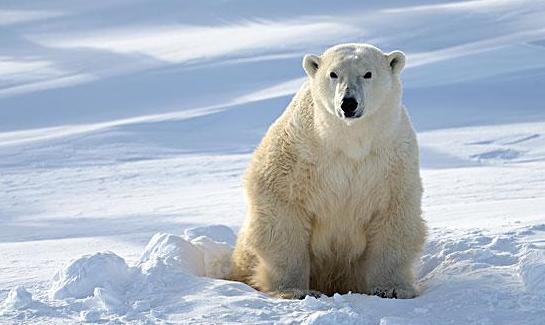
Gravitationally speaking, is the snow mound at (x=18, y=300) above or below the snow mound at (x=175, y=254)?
below

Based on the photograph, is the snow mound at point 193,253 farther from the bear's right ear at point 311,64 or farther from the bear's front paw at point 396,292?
the bear's right ear at point 311,64

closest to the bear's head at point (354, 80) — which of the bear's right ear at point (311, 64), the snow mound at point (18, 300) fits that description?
the bear's right ear at point (311, 64)

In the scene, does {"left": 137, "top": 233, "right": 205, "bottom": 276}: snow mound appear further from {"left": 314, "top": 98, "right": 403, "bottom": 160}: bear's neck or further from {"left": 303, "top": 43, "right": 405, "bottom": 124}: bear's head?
{"left": 303, "top": 43, "right": 405, "bottom": 124}: bear's head

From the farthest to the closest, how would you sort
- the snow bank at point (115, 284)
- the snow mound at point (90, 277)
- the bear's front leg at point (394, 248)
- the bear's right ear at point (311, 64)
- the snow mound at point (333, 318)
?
1. the bear's right ear at point (311, 64)
2. the bear's front leg at point (394, 248)
3. the snow mound at point (90, 277)
4. the snow bank at point (115, 284)
5. the snow mound at point (333, 318)

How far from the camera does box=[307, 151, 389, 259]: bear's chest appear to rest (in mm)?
5176

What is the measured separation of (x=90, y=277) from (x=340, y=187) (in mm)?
1373

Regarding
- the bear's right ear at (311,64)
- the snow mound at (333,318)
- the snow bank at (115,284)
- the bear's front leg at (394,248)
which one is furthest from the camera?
the bear's right ear at (311,64)

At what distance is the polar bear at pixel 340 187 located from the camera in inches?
203

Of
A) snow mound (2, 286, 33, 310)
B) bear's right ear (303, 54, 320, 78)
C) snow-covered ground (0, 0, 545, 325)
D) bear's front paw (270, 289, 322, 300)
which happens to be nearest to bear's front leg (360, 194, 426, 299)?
snow-covered ground (0, 0, 545, 325)

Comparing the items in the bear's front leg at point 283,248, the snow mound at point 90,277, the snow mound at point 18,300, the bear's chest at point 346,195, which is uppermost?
the bear's chest at point 346,195

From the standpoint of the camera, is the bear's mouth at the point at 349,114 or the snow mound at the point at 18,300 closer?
the snow mound at the point at 18,300

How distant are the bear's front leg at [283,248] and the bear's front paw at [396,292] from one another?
13.7 inches

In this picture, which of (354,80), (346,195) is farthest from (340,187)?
(354,80)

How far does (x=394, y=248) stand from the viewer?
532cm
